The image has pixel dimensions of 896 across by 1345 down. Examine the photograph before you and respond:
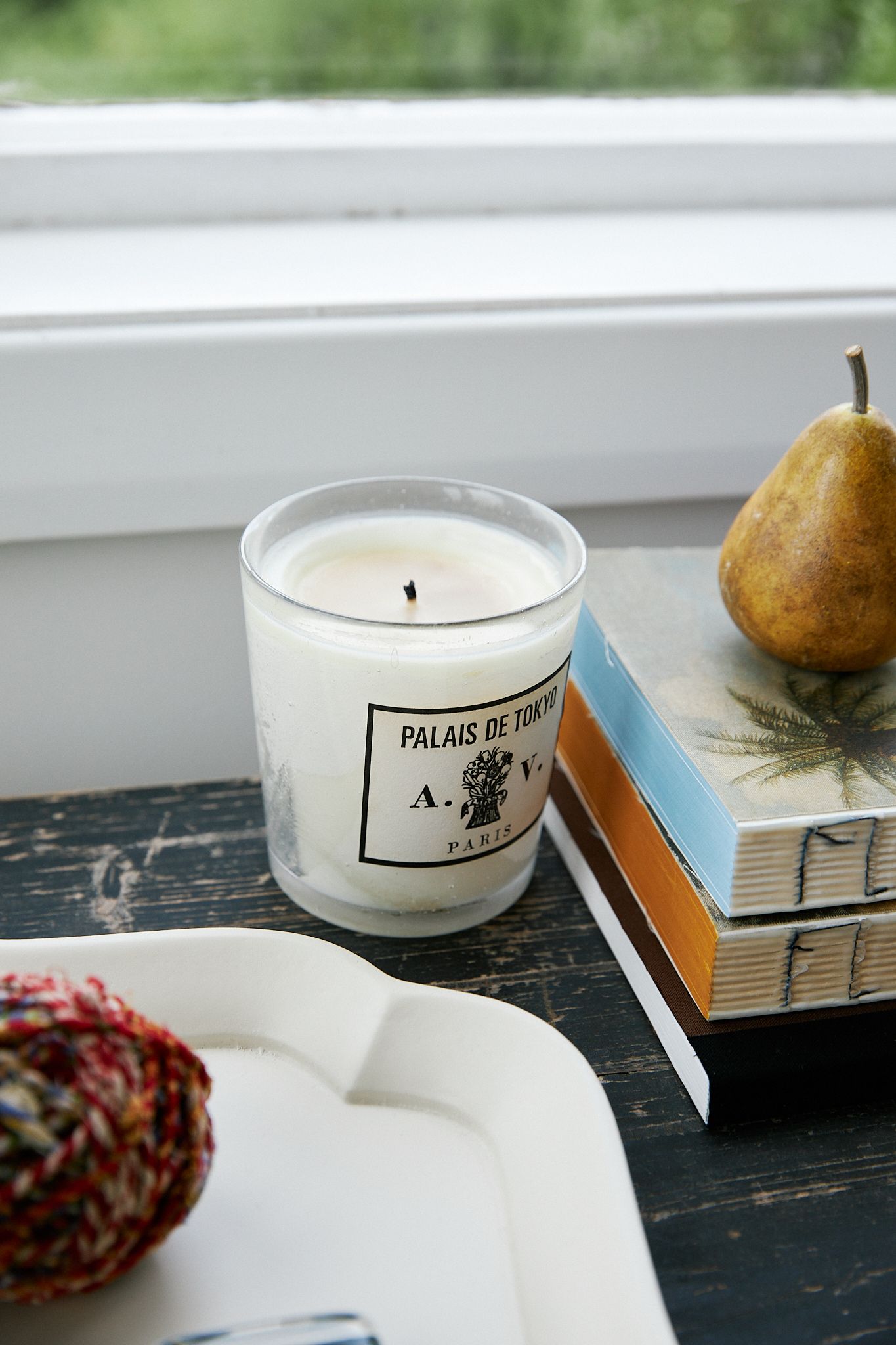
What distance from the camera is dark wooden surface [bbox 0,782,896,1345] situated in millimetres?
302

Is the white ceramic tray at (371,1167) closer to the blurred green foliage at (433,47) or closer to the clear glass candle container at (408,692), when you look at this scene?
the clear glass candle container at (408,692)

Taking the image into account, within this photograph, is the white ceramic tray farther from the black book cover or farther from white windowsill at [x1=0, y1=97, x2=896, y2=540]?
white windowsill at [x1=0, y1=97, x2=896, y2=540]

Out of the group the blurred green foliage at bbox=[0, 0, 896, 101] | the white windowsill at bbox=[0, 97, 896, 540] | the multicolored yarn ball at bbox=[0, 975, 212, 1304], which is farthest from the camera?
the blurred green foliage at bbox=[0, 0, 896, 101]

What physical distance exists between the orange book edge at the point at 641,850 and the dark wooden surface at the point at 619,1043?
32 millimetres

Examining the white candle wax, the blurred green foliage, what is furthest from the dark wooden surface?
the blurred green foliage

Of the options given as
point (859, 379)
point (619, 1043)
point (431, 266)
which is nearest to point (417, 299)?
point (431, 266)

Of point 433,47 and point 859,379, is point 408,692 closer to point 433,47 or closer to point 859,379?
point 859,379

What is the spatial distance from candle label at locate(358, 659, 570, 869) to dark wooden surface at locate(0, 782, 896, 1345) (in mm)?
45

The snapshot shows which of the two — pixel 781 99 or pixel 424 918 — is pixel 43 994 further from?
pixel 781 99

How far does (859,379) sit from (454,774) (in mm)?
175

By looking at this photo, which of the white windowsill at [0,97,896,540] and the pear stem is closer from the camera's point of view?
the pear stem

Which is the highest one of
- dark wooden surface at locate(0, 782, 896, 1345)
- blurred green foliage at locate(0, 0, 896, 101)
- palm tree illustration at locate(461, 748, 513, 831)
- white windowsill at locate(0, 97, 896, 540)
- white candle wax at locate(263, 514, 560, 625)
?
blurred green foliage at locate(0, 0, 896, 101)

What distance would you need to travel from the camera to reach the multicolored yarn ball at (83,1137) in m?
0.23

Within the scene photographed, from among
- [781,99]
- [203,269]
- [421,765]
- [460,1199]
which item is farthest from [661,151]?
[460,1199]
